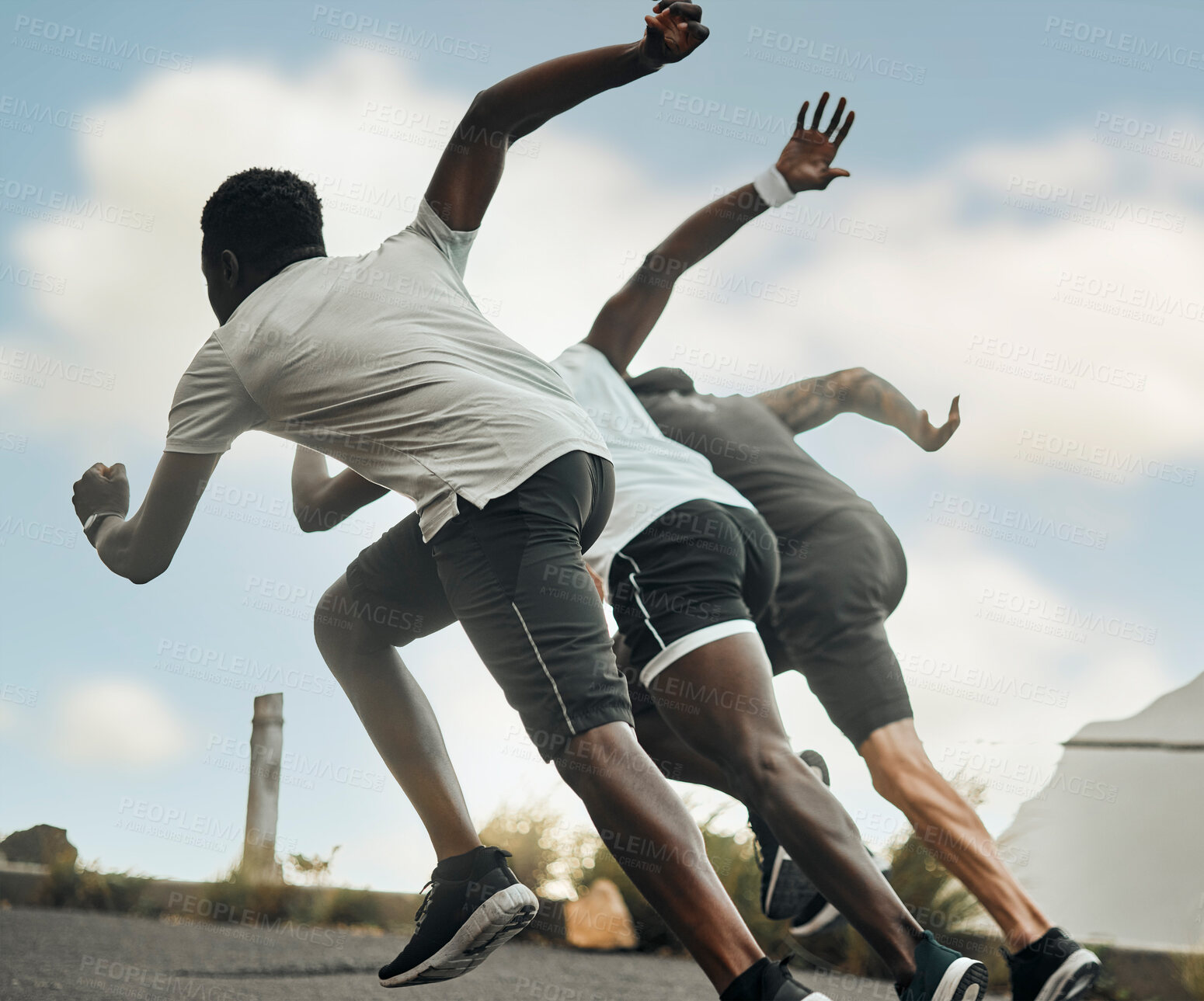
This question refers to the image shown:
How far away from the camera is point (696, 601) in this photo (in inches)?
80.0

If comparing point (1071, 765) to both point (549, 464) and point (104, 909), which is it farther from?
point (104, 909)

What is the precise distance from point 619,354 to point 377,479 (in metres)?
1.20

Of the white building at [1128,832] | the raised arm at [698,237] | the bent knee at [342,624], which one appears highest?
the raised arm at [698,237]

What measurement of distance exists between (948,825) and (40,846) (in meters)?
4.81

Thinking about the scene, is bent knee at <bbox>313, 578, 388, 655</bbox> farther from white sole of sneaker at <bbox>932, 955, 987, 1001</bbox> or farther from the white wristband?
the white wristband

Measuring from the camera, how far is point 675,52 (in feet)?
4.82

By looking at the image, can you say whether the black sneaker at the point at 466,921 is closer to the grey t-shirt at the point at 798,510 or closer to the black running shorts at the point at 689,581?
the black running shorts at the point at 689,581

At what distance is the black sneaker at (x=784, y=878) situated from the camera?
7.80ft

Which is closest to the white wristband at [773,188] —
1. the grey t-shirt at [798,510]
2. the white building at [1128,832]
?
the grey t-shirt at [798,510]

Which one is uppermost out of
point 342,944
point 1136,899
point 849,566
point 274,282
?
point 274,282

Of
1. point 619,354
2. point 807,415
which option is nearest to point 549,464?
point 619,354

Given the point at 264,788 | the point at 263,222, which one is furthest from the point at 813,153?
the point at 264,788

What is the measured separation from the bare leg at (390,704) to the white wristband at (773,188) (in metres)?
1.45
